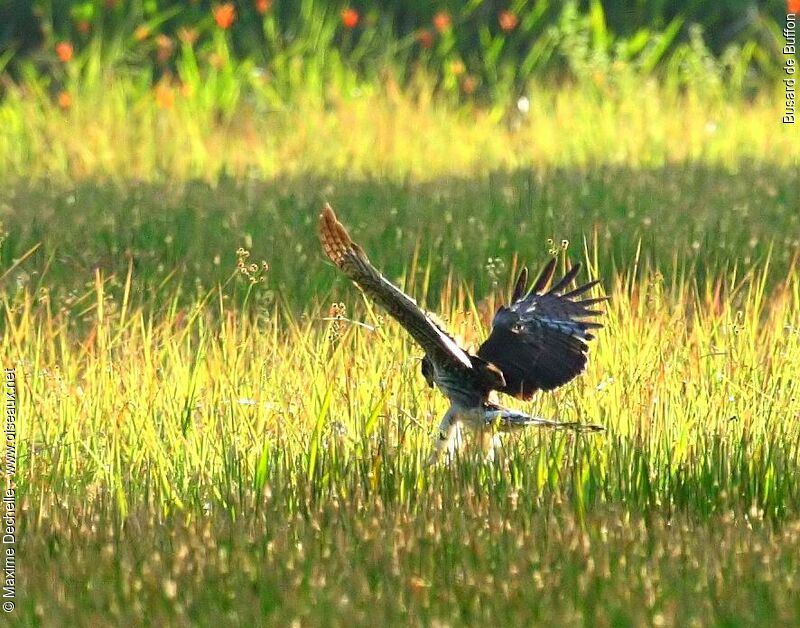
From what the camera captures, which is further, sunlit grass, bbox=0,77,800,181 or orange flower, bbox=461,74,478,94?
orange flower, bbox=461,74,478,94

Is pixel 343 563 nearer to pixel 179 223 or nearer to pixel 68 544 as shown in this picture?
pixel 68 544

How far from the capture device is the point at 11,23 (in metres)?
13.7

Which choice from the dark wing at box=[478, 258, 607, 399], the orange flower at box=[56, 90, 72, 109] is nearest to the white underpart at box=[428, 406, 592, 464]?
the dark wing at box=[478, 258, 607, 399]

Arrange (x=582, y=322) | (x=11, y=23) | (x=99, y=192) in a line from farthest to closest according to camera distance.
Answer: (x=11, y=23) → (x=99, y=192) → (x=582, y=322)

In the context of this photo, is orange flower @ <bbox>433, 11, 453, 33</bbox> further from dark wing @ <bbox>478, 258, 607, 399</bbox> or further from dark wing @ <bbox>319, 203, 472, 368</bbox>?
dark wing @ <bbox>319, 203, 472, 368</bbox>

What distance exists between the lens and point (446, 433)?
15.4ft

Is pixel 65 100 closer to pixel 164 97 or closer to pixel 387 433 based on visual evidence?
pixel 164 97

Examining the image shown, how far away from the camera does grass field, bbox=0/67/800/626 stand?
3.86m

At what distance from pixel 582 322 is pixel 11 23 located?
969cm

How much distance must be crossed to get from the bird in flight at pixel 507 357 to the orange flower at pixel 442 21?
6979 millimetres

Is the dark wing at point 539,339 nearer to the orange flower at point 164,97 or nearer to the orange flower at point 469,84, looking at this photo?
the orange flower at point 164,97

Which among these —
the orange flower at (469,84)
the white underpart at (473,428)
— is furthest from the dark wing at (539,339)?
the orange flower at (469,84)

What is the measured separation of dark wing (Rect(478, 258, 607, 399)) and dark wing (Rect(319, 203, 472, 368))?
19.2 inches

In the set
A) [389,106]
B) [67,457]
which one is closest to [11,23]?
[389,106]
